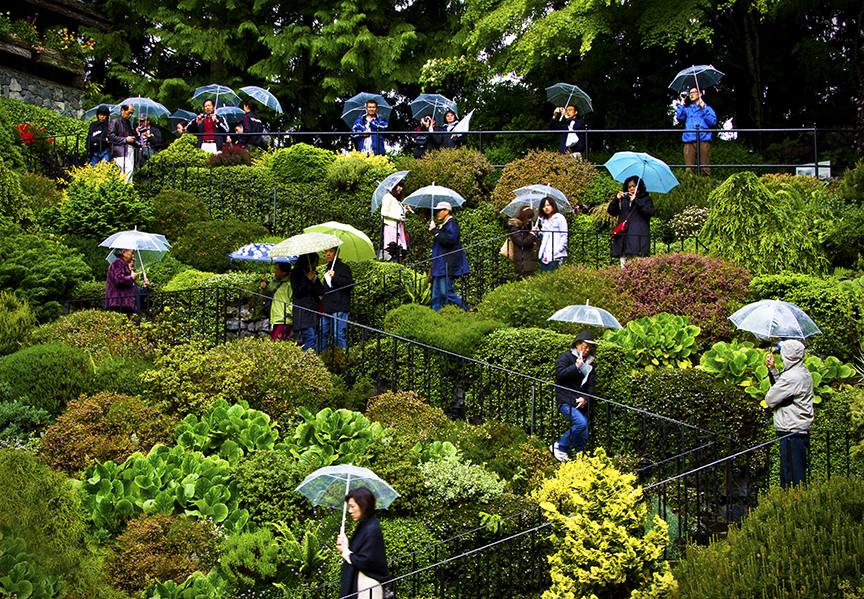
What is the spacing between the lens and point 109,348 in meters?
11.4

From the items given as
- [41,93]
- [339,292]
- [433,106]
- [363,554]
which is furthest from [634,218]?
[41,93]

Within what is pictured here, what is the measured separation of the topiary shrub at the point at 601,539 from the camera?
695 centimetres

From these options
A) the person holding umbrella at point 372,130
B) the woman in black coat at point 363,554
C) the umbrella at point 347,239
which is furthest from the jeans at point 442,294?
the person holding umbrella at point 372,130

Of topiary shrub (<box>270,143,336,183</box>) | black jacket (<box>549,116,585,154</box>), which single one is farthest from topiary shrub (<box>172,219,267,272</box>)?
black jacket (<box>549,116,585,154</box>)

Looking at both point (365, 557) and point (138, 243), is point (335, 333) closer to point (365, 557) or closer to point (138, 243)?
point (138, 243)

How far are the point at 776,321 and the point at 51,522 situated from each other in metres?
7.22

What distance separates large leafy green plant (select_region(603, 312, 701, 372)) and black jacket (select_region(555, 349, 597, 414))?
3.14ft

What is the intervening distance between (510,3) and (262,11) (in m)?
7.92

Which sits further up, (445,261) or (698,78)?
(698,78)

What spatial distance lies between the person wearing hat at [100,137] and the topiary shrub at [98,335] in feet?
21.9

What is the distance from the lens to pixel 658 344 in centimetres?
1084

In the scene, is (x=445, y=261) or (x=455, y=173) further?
(x=455, y=173)

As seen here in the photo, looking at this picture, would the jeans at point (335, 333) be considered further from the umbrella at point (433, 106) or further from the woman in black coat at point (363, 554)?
the umbrella at point (433, 106)

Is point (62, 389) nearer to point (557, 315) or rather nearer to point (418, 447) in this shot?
point (418, 447)
